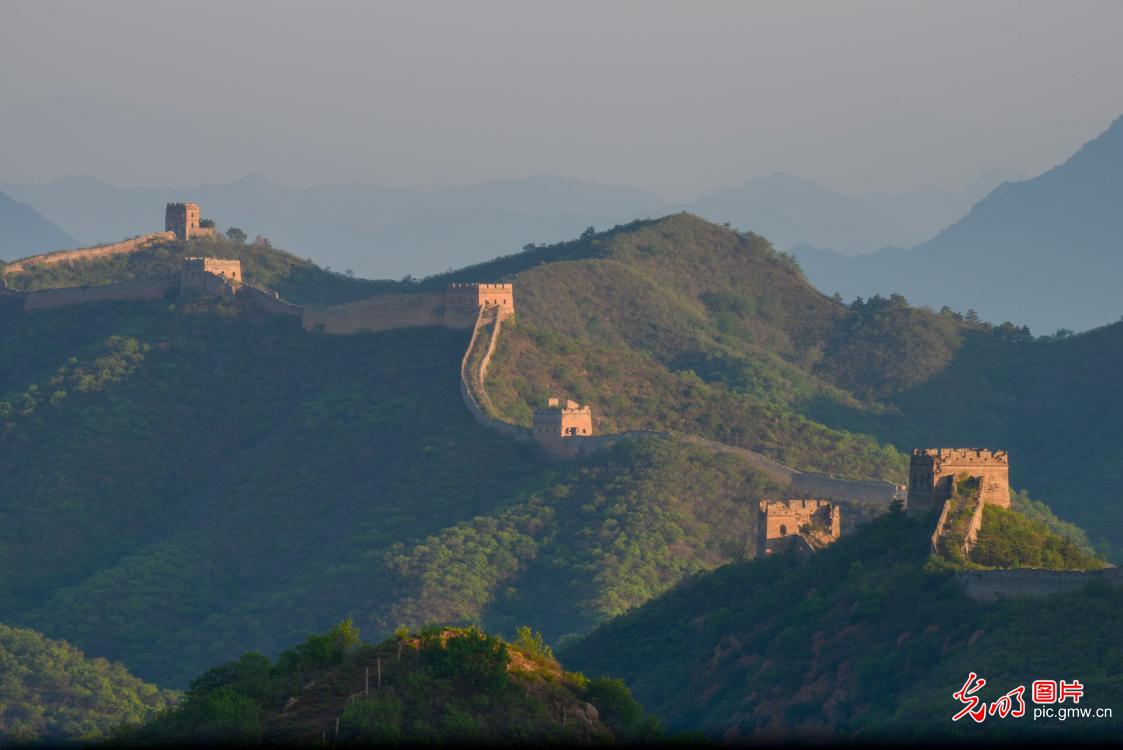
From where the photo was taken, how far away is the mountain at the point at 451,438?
11919 centimetres

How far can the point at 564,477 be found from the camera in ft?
406

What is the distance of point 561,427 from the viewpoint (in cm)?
12575

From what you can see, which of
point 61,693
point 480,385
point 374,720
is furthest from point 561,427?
point 374,720

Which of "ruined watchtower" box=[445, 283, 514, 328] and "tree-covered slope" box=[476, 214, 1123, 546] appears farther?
"ruined watchtower" box=[445, 283, 514, 328]

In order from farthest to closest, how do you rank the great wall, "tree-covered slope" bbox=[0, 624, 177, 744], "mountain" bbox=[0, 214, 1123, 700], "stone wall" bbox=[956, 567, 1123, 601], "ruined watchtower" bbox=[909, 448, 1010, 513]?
"mountain" bbox=[0, 214, 1123, 700] → "tree-covered slope" bbox=[0, 624, 177, 744] → "ruined watchtower" bbox=[909, 448, 1010, 513] → the great wall → "stone wall" bbox=[956, 567, 1123, 601]

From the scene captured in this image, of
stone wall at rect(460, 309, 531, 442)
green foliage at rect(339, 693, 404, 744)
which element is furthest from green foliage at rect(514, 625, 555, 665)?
stone wall at rect(460, 309, 531, 442)

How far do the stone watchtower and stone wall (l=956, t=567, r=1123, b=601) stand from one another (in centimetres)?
9674

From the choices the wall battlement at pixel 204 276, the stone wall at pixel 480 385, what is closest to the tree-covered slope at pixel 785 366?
the stone wall at pixel 480 385

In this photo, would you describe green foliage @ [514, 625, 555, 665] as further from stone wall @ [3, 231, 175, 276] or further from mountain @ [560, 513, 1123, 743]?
stone wall @ [3, 231, 175, 276]

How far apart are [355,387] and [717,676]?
5569 cm

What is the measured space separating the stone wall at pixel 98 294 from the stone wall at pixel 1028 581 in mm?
76694

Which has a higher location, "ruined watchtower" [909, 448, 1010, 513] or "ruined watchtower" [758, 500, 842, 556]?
"ruined watchtower" [909, 448, 1010, 513]

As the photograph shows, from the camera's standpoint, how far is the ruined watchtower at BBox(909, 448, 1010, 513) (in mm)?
85562

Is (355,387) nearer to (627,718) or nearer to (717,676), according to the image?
(717,676)
